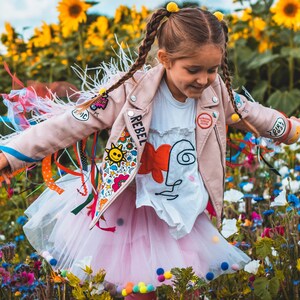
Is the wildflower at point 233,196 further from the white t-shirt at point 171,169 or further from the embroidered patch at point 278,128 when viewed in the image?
the white t-shirt at point 171,169

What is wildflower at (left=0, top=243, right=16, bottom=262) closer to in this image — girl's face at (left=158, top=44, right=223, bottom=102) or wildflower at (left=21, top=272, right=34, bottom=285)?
wildflower at (left=21, top=272, right=34, bottom=285)

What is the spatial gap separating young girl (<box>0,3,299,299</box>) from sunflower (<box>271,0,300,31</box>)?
330 centimetres

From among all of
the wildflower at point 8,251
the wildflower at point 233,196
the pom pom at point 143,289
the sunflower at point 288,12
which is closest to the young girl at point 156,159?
the pom pom at point 143,289

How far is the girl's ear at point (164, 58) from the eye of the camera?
8.06 feet

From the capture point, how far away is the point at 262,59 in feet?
19.8

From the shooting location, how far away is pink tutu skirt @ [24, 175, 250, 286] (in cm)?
252

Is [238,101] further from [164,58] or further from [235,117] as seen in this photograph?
[164,58]

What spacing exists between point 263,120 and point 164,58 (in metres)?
0.52

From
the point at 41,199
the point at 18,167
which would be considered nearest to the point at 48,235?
the point at 41,199

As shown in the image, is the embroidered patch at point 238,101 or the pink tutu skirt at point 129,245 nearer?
the pink tutu skirt at point 129,245

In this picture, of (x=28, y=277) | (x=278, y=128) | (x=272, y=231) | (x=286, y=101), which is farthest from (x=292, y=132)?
(x=286, y=101)

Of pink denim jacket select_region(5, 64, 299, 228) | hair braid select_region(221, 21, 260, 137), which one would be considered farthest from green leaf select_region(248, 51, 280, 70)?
pink denim jacket select_region(5, 64, 299, 228)

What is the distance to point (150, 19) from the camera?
8.05 feet

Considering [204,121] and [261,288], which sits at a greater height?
[204,121]
